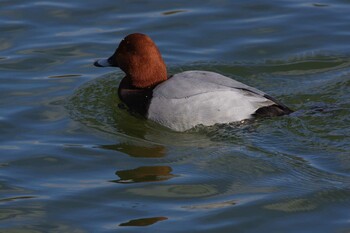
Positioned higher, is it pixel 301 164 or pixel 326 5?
pixel 326 5

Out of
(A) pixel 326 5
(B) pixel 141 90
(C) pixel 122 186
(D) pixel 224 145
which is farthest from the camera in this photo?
(A) pixel 326 5

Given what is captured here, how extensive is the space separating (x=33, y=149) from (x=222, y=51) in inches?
127

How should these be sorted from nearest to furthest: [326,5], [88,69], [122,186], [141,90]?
1. [122,186]
2. [141,90]
3. [88,69]
4. [326,5]

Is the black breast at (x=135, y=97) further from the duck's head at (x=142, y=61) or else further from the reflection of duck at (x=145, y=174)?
the reflection of duck at (x=145, y=174)

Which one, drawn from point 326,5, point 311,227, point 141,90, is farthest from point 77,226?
point 326,5

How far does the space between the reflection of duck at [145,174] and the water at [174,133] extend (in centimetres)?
2

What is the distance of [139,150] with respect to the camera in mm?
8383

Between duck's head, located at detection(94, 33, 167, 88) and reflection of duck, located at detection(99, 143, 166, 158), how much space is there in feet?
3.83

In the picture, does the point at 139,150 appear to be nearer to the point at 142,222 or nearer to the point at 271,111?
the point at 271,111

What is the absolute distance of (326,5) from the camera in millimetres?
11875

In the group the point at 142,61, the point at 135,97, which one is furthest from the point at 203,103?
the point at 142,61

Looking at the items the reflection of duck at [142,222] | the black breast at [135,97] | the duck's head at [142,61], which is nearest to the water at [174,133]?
the reflection of duck at [142,222]

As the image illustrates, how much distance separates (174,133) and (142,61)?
102 cm

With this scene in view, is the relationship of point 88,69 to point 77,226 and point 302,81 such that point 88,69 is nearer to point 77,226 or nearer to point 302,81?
point 302,81
